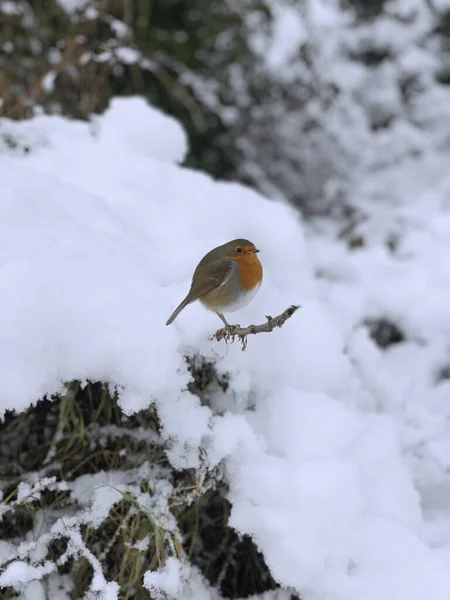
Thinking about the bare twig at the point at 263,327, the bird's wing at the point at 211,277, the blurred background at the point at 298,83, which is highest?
the blurred background at the point at 298,83

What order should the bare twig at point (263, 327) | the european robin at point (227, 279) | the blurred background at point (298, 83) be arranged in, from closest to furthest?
1. the bare twig at point (263, 327)
2. the european robin at point (227, 279)
3. the blurred background at point (298, 83)

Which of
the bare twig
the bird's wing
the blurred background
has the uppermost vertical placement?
the blurred background

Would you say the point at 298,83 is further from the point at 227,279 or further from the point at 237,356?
the point at 227,279

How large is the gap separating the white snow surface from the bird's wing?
5.8 inches

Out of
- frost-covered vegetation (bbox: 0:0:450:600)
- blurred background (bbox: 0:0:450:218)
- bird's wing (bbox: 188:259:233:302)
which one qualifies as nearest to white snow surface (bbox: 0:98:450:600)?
frost-covered vegetation (bbox: 0:0:450:600)

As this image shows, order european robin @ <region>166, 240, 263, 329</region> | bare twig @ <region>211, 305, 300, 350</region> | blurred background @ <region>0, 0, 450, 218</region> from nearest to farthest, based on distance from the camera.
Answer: bare twig @ <region>211, 305, 300, 350</region> → european robin @ <region>166, 240, 263, 329</region> → blurred background @ <region>0, 0, 450, 218</region>

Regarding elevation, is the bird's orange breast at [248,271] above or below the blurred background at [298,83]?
below

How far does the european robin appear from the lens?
1.63 m

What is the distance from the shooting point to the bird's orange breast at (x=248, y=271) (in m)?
1.64

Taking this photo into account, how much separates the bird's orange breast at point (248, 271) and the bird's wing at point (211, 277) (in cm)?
3

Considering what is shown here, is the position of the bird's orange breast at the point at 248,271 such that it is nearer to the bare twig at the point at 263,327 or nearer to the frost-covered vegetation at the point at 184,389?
the bare twig at the point at 263,327

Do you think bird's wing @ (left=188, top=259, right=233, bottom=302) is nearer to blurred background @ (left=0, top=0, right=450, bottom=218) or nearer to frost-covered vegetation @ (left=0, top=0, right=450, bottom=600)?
frost-covered vegetation @ (left=0, top=0, right=450, bottom=600)

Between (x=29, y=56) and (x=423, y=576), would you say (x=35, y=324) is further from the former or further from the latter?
(x=29, y=56)

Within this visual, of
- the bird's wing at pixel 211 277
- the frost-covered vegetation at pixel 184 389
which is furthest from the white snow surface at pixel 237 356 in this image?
the bird's wing at pixel 211 277
